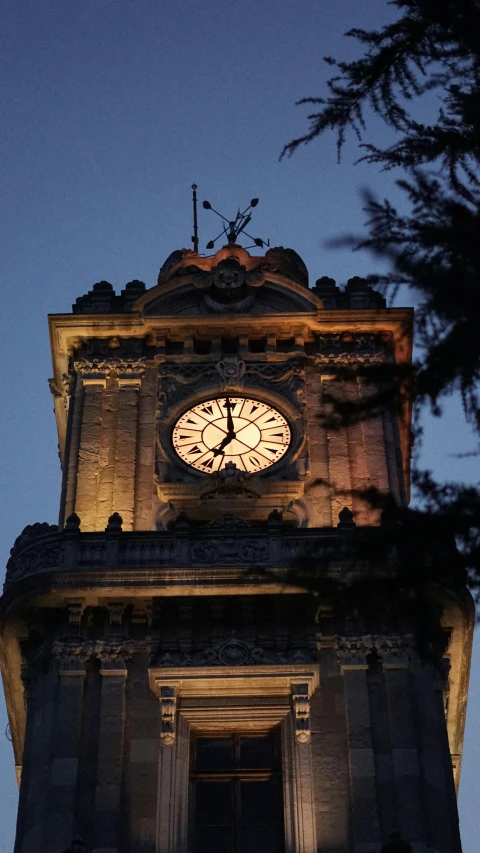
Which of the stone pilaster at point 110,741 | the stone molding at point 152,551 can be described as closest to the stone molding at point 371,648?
the stone molding at point 152,551

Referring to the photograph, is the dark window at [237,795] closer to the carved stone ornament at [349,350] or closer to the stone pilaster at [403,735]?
the stone pilaster at [403,735]

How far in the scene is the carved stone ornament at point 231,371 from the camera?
144ft

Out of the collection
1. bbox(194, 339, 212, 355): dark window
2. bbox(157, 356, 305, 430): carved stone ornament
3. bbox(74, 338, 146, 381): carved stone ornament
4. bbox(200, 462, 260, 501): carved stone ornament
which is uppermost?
bbox(194, 339, 212, 355): dark window

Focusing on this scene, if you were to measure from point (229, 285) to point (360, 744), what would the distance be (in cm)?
1550

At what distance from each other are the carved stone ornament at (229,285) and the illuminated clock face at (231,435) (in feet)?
11.6

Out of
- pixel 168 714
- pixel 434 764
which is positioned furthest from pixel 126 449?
pixel 434 764

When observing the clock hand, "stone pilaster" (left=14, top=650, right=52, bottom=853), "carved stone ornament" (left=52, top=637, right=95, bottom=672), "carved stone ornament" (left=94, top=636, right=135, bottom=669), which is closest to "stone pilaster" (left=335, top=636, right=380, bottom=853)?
"carved stone ornament" (left=94, top=636, right=135, bottom=669)

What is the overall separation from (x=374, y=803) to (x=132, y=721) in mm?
5034

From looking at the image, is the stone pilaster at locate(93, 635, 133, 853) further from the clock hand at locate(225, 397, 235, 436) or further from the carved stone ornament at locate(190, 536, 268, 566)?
the clock hand at locate(225, 397, 235, 436)

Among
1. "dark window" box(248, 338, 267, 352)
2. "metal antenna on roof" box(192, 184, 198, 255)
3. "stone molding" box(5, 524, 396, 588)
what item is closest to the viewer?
"stone molding" box(5, 524, 396, 588)

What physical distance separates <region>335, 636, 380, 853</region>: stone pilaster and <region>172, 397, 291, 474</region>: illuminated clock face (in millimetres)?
7014

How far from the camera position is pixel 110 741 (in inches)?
1367

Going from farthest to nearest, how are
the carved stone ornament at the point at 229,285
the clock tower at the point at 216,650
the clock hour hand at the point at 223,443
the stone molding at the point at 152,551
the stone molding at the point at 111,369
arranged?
1. the carved stone ornament at the point at 229,285
2. the stone molding at the point at 111,369
3. the clock hour hand at the point at 223,443
4. the stone molding at the point at 152,551
5. the clock tower at the point at 216,650

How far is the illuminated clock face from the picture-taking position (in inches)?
1660
